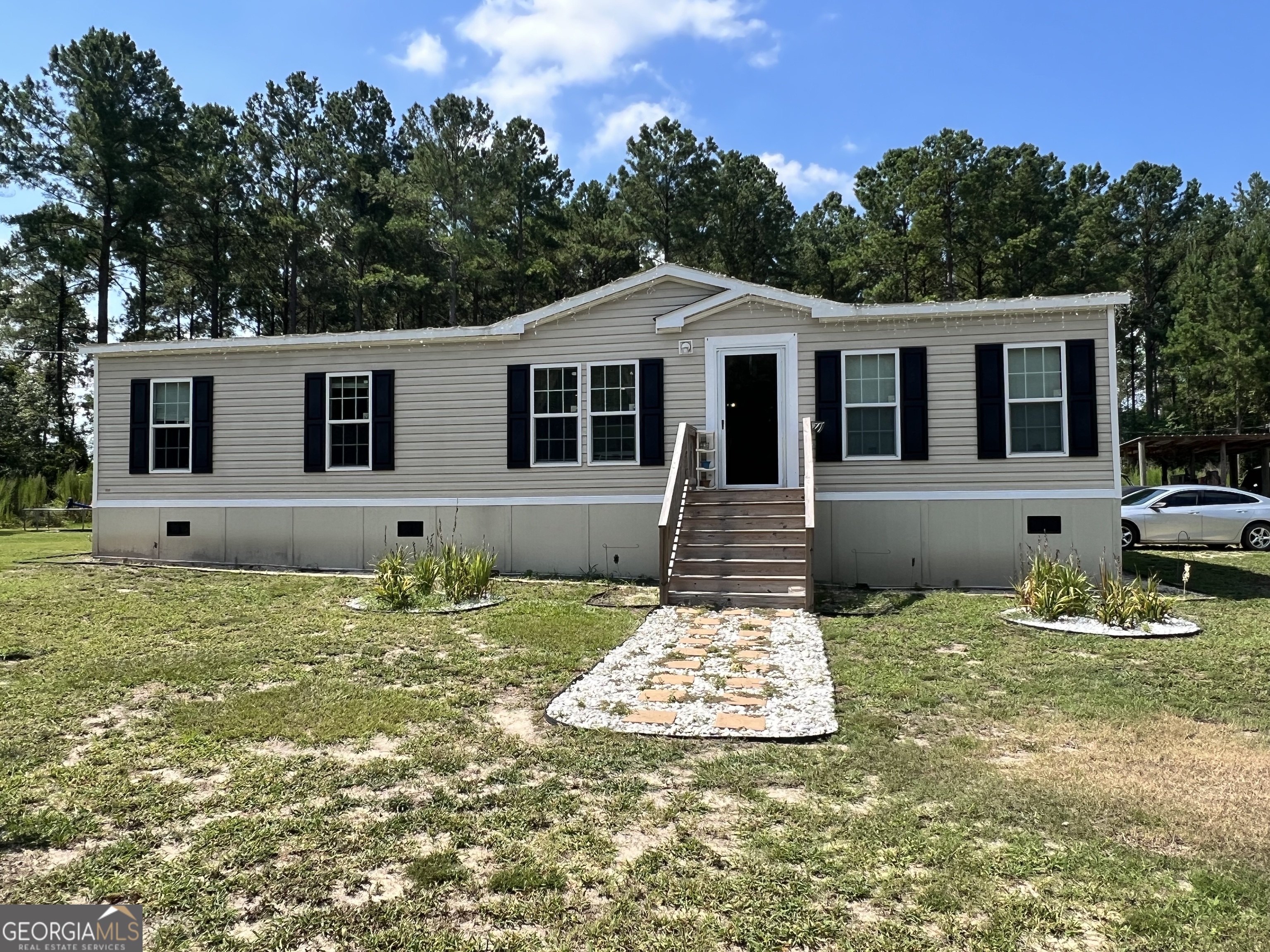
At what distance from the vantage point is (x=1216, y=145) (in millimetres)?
21656

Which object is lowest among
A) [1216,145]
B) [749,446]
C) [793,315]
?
[749,446]

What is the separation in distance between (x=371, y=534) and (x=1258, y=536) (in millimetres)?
15538

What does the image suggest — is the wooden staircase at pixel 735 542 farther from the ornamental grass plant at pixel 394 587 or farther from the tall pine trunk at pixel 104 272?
the tall pine trunk at pixel 104 272

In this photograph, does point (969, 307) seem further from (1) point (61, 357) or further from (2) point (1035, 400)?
(1) point (61, 357)

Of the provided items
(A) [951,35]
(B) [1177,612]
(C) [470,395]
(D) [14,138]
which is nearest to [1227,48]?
(A) [951,35]

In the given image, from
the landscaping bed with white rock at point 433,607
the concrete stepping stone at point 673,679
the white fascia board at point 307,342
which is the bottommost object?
the concrete stepping stone at point 673,679

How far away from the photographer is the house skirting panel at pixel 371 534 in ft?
33.2

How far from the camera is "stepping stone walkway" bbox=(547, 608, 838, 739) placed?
412 centimetres

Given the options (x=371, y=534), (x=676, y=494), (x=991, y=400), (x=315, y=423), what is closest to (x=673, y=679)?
(x=676, y=494)

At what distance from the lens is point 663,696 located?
15.3ft

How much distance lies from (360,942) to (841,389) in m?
8.60

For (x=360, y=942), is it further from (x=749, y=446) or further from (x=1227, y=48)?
(x=1227, y=48)

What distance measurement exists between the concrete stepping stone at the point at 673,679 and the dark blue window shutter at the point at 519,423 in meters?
5.72

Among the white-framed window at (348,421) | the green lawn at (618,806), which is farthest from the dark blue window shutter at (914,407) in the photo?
the white-framed window at (348,421)
